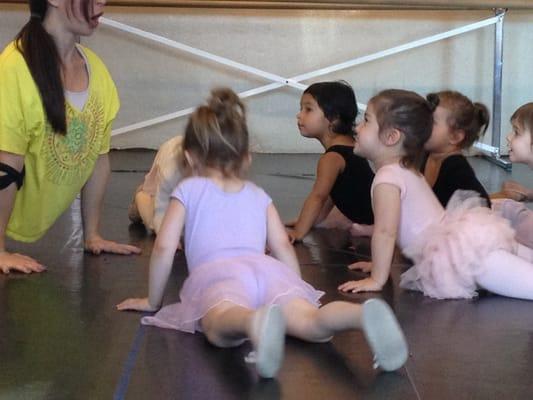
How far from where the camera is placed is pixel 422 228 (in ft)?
6.48

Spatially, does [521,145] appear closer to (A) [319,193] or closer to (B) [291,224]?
(A) [319,193]

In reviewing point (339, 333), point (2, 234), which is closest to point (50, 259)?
point (2, 234)

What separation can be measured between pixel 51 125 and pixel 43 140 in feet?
0.14

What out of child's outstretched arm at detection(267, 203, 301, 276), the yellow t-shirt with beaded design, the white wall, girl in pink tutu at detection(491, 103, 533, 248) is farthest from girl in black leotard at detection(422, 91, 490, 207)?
the white wall

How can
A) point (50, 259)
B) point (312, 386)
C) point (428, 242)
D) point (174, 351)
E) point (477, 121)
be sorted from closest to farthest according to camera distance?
point (312, 386) < point (174, 351) < point (428, 242) < point (50, 259) < point (477, 121)

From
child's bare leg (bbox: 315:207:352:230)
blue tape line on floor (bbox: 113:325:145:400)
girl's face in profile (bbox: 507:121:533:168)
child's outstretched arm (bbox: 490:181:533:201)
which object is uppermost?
girl's face in profile (bbox: 507:121:533:168)

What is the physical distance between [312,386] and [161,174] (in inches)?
45.0

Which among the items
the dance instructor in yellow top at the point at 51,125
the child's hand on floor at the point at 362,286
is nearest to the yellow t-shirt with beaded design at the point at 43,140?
the dance instructor in yellow top at the point at 51,125

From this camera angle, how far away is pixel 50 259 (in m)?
2.10

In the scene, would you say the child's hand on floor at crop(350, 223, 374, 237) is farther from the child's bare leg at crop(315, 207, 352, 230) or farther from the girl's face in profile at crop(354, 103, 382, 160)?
the girl's face in profile at crop(354, 103, 382, 160)

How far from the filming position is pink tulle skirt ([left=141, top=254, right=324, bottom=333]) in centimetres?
152

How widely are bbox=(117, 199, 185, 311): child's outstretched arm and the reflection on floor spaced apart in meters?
0.06

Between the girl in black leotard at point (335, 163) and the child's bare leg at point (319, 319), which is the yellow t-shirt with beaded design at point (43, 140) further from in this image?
the child's bare leg at point (319, 319)

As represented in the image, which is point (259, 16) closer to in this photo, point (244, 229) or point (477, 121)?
point (477, 121)
